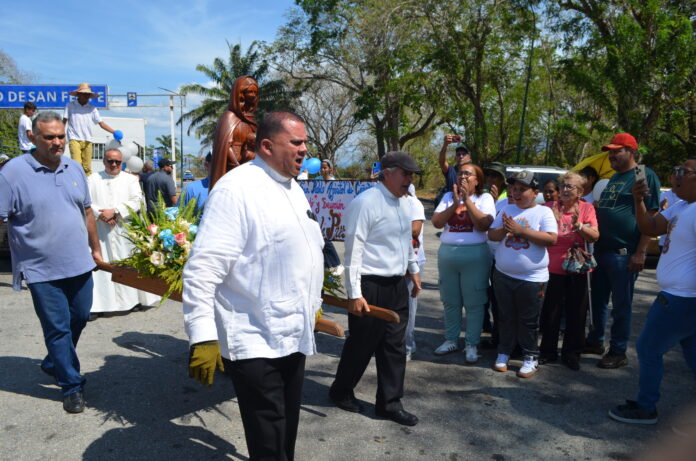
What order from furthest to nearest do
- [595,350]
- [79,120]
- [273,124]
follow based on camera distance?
[79,120]
[595,350]
[273,124]

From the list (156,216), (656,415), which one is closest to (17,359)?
(156,216)

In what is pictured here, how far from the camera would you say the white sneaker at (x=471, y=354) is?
5.10 metres

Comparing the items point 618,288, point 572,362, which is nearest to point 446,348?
point 572,362

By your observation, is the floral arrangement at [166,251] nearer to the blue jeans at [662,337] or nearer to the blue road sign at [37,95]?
the blue jeans at [662,337]

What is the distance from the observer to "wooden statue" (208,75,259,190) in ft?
14.2

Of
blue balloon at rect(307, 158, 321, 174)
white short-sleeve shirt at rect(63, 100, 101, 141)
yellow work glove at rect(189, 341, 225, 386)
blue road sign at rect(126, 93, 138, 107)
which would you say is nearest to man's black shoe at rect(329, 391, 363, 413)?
yellow work glove at rect(189, 341, 225, 386)

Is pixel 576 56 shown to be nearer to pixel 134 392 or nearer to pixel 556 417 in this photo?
pixel 556 417

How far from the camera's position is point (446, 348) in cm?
534

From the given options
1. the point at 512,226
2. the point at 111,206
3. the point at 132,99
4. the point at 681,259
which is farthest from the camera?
the point at 132,99

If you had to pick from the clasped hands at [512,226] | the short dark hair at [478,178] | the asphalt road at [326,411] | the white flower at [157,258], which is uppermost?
the short dark hair at [478,178]

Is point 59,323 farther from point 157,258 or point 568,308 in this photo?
point 568,308

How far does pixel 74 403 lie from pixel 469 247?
361 cm

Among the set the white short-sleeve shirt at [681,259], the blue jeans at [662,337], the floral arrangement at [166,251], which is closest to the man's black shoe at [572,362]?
the blue jeans at [662,337]

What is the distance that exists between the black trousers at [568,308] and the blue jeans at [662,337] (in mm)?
1184
